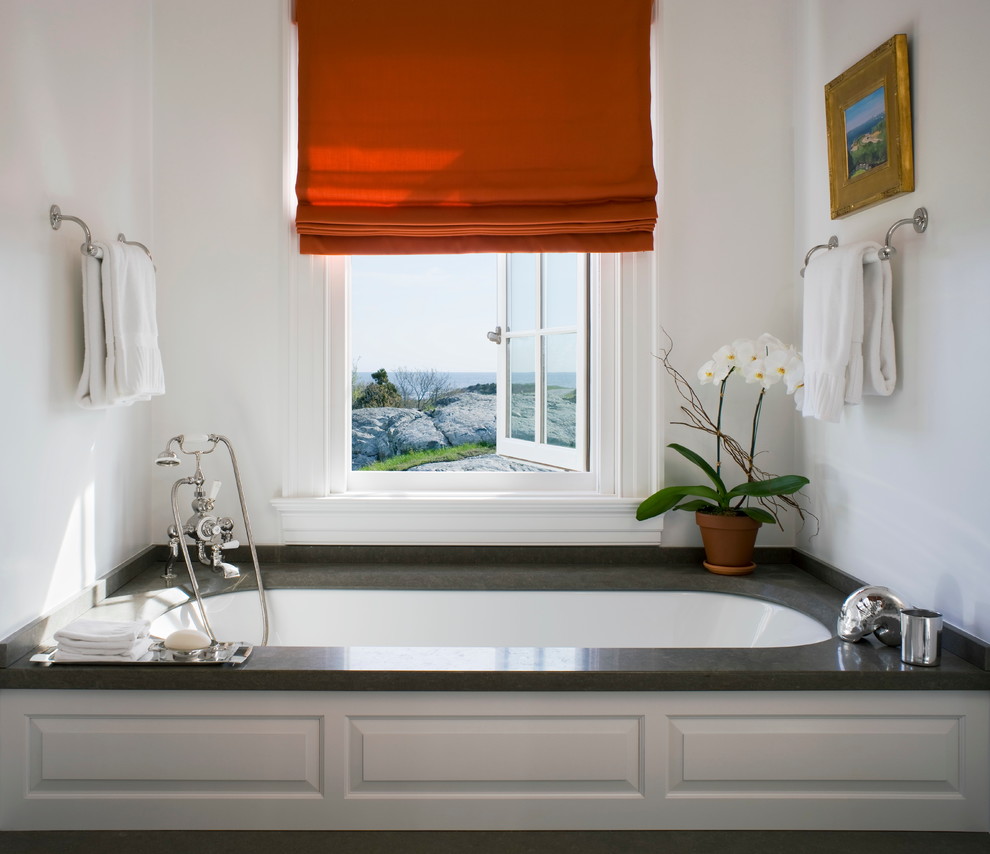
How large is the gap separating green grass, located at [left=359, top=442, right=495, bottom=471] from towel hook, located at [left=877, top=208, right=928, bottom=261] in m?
1.33

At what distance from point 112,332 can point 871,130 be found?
1.91 meters

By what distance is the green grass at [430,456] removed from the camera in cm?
260

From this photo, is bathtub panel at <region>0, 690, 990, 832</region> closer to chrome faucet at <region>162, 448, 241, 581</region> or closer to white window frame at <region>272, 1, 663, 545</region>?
chrome faucet at <region>162, 448, 241, 581</region>

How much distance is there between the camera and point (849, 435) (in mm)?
2109

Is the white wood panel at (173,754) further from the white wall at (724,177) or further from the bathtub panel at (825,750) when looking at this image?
the white wall at (724,177)

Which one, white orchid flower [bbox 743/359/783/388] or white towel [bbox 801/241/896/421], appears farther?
white orchid flower [bbox 743/359/783/388]

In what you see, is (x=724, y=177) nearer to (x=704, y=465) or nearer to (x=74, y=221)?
(x=704, y=465)

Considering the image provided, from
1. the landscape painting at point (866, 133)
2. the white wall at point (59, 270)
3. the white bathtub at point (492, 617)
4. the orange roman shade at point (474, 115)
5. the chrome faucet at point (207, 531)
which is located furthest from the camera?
the orange roman shade at point (474, 115)

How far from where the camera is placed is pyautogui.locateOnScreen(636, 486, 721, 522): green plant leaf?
7.45ft

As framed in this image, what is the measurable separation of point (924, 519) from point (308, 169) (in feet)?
6.29

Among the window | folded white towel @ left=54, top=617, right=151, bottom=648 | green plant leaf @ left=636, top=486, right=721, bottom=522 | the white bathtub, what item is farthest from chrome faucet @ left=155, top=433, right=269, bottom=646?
green plant leaf @ left=636, top=486, right=721, bottom=522

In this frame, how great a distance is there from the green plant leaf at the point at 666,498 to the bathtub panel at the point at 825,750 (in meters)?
0.81

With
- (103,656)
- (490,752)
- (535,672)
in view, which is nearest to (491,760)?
(490,752)

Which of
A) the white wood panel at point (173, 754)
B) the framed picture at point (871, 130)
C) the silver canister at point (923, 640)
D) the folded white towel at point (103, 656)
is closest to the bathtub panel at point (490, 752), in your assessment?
the white wood panel at point (173, 754)
